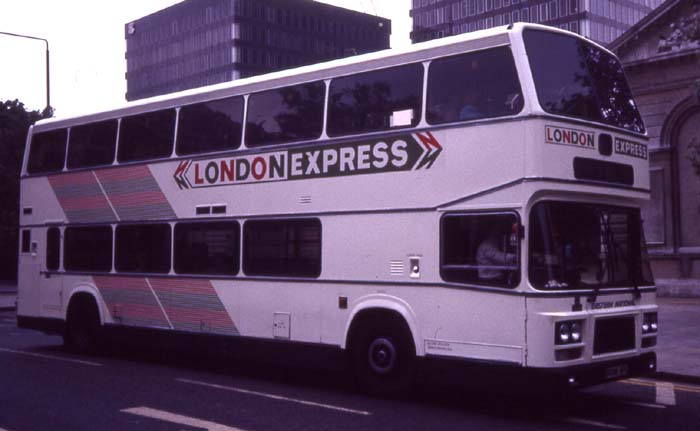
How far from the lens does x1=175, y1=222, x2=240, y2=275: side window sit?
12633mm

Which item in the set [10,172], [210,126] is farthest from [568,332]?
[10,172]

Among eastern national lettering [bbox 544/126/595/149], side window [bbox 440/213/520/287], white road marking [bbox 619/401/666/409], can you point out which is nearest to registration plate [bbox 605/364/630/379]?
white road marking [bbox 619/401/666/409]

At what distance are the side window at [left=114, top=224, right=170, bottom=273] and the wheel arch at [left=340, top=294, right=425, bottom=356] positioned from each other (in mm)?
3901

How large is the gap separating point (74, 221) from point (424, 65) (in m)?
7.91

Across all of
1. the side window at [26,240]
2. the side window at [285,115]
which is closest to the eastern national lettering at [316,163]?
the side window at [285,115]

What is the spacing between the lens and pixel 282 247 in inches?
472

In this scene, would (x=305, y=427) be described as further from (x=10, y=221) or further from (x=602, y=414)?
(x=10, y=221)

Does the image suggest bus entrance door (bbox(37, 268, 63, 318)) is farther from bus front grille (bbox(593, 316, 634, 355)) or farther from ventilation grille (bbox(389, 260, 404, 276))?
bus front grille (bbox(593, 316, 634, 355))

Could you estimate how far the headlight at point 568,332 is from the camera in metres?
8.98

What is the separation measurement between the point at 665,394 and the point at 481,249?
358cm

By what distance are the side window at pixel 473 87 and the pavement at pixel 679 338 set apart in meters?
5.26

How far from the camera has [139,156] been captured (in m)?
14.3

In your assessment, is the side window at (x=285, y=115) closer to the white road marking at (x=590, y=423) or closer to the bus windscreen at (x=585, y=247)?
the bus windscreen at (x=585, y=247)

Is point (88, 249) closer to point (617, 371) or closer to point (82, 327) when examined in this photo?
point (82, 327)
